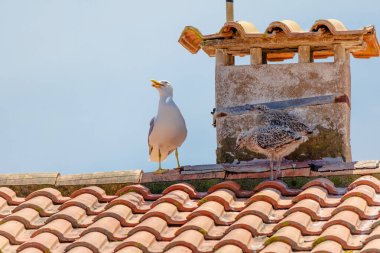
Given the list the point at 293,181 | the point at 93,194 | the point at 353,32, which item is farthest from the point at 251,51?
the point at 93,194

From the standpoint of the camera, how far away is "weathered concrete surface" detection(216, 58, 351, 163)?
10.0m

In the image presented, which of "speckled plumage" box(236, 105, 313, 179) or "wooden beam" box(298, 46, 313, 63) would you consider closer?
"speckled plumage" box(236, 105, 313, 179)

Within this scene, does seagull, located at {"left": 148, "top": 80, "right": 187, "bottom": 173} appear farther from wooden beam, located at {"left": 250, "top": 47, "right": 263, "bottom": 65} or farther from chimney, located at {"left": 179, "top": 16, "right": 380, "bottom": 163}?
wooden beam, located at {"left": 250, "top": 47, "right": 263, "bottom": 65}

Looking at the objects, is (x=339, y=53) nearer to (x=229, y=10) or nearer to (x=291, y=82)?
(x=291, y=82)

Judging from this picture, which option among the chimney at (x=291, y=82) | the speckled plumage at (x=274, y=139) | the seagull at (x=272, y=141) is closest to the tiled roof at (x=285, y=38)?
the chimney at (x=291, y=82)

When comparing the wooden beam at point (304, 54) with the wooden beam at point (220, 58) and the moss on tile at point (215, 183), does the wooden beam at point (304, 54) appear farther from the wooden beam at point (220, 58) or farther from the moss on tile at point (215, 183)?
the moss on tile at point (215, 183)

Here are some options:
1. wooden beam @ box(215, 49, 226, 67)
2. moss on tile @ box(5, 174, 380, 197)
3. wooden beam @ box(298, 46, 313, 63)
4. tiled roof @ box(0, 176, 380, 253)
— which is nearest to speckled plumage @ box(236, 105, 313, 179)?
moss on tile @ box(5, 174, 380, 197)

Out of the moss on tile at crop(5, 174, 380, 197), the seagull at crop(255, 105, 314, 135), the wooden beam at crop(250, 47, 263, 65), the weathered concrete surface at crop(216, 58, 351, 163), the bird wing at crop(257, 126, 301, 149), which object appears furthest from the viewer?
the wooden beam at crop(250, 47, 263, 65)

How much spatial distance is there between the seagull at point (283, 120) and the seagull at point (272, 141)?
17cm

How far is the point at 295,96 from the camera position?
10.1 metres

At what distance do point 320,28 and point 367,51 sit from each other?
0.99 meters

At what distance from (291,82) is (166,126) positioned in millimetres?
1333

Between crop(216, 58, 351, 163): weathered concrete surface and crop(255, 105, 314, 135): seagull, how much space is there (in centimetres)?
32

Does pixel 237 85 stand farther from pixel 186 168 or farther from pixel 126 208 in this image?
Result: pixel 126 208
